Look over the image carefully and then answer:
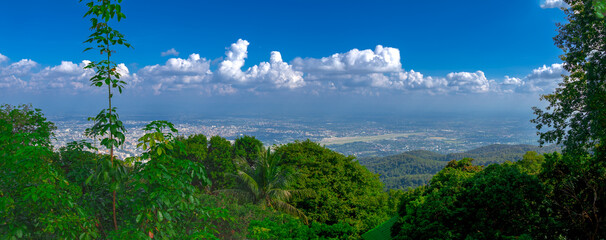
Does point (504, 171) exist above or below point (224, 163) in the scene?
above

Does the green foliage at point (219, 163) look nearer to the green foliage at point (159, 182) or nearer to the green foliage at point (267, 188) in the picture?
the green foliage at point (267, 188)

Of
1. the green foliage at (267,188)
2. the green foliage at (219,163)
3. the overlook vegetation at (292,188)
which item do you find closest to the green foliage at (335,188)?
the overlook vegetation at (292,188)

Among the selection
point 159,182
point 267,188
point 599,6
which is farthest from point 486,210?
point 267,188

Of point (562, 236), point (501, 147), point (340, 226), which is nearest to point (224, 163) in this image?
point (340, 226)

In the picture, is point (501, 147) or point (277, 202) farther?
point (501, 147)

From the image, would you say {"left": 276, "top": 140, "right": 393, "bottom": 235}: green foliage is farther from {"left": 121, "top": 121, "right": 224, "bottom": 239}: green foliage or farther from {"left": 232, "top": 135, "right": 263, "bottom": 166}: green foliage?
{"left": 121, "top": 121, "right": 224, "bottom": 239}: green foliage

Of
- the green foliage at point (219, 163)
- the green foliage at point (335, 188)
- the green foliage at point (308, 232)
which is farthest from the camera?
the green foliage at point (219, 163)

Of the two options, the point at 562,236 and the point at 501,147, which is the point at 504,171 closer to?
the point at 562,236
